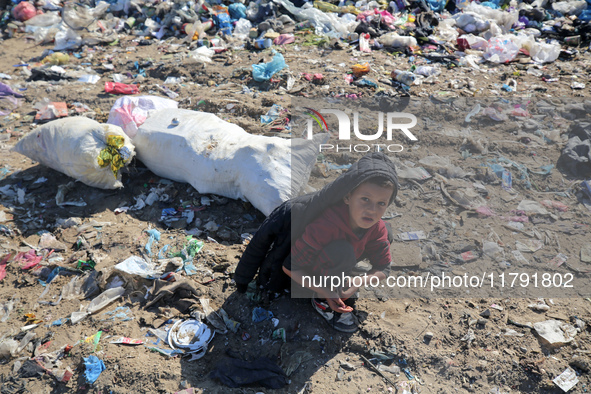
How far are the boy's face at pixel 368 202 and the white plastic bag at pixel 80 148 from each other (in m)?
2.24

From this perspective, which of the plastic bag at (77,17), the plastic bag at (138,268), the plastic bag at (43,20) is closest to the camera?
the plastic bag at (138,268)

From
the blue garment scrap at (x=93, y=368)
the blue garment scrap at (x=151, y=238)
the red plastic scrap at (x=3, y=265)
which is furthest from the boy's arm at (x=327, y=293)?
the red plastic scrap at (x=3, y=265)

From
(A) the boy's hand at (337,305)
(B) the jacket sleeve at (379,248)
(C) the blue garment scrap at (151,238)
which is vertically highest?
(B) the jacket sleeve at (379,248)

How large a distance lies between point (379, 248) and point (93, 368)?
172cm

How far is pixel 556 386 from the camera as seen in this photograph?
2.20 m

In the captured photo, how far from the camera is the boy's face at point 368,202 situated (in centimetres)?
202

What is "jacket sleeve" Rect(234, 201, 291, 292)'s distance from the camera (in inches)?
88.9

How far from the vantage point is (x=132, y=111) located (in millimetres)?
3840

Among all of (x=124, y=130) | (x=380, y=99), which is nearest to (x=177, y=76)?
(x=124, y=130)

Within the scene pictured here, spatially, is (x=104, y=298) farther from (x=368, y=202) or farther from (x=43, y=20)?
(x=43, y=20)

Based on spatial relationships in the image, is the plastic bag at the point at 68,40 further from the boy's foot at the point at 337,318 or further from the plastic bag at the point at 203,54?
the boy's foot at the point at 337,318

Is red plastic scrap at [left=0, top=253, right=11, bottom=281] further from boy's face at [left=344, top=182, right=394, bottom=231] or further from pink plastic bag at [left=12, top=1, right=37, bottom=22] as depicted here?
pink plastic bag at [left=12, top=1, right=37, bottom=22]

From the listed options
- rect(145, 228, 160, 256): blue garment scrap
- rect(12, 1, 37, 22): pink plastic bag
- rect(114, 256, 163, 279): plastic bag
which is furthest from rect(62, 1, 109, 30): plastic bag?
rect(114, 256, 163, 279): plastic bag

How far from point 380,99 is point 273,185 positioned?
223 centimetres
